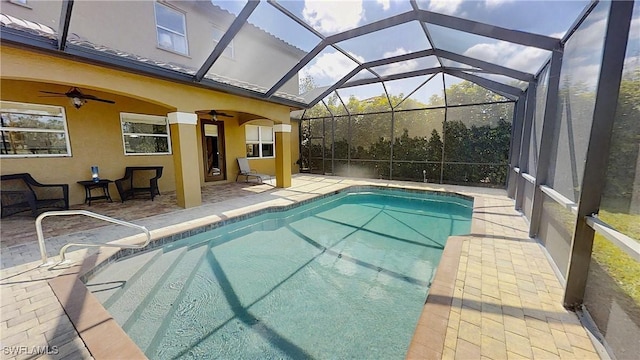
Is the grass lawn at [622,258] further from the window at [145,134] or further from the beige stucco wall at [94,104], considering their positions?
the window at [145,134]

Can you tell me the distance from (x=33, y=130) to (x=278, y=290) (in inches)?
285

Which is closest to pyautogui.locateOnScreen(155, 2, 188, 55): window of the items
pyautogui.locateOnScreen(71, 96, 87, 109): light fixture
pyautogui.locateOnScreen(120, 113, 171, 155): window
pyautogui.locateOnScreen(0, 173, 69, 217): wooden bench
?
pyautogui.locateOnScreen(120, 113, 171, 155): window

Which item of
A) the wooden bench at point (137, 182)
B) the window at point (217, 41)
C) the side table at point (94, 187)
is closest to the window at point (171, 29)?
the window at point (217, 41)

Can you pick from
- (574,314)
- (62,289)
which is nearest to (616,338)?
(574,314)

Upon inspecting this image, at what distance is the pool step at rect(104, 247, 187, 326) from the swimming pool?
0.01 meters

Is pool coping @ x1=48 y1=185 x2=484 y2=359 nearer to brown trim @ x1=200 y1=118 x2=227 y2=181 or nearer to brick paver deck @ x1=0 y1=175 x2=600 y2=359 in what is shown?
brick paver deck @ x1=0 y1=175 x2=600 y2=359

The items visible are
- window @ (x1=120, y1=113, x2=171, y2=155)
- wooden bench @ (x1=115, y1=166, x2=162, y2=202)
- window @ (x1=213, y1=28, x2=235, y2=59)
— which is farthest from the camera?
window @ (x1=213, y1=28, x2=235, y2=59)

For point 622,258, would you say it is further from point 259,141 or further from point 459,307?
point 259,141

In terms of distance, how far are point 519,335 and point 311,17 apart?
6246 mm

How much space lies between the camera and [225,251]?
4680 mm

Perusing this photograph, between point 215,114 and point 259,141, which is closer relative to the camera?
point 215,114

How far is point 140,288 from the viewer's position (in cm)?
340

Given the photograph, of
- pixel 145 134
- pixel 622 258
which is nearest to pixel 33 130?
pixel 145 134

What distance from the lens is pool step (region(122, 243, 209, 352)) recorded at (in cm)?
264
